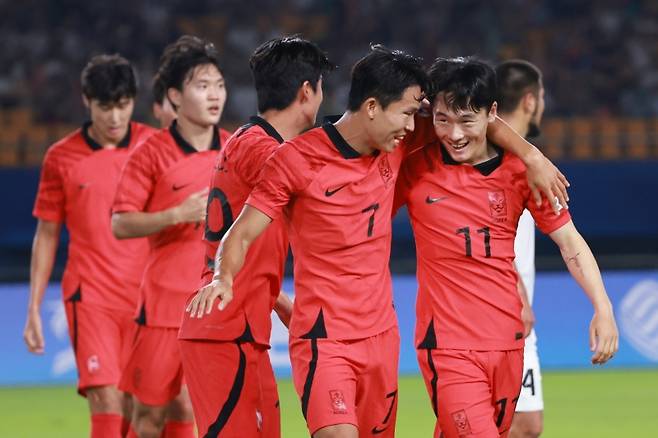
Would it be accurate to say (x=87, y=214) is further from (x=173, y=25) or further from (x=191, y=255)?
(x=173, y=25)

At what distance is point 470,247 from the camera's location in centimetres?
532

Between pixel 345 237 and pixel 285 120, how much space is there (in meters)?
0.64

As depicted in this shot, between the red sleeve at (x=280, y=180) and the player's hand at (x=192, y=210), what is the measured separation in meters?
1.11

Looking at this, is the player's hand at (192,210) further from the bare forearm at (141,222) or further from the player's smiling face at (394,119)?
the player's smiling face at (394,119)

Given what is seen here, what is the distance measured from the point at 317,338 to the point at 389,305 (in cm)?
35

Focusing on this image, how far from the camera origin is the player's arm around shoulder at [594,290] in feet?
16.3

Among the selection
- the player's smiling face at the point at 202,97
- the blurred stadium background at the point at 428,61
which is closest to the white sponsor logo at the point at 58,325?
the blurred stadium background at the point at 428,61

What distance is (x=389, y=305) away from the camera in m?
5.18

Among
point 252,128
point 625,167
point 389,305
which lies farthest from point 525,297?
point 625,167

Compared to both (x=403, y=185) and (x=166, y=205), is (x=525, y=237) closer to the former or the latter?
(x=403, y=185)

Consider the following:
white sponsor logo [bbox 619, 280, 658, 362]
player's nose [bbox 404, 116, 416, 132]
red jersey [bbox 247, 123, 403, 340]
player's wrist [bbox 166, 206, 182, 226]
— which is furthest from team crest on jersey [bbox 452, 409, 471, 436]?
white sponsor logo [bbox 619, 280, 658, 362]

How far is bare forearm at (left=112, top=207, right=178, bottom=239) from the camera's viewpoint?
616 centimetres

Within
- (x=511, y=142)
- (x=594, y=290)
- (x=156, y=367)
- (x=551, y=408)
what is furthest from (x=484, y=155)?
(x=551, y=408)

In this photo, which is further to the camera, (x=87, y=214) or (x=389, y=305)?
(x=87, y=214)
